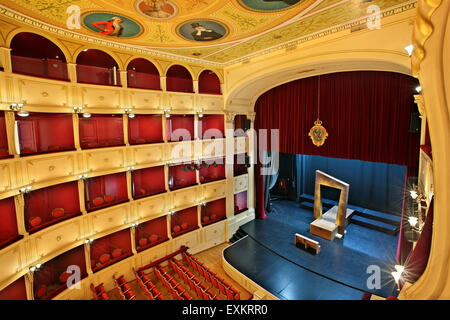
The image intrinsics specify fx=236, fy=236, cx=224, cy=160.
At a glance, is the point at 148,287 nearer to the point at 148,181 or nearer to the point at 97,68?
the point at 148,181

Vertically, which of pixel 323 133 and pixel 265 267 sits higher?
pixel 323 133

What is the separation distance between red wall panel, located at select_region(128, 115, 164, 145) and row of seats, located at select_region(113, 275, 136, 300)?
5.35 m

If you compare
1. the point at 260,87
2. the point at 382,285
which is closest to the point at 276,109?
the point at 260,87

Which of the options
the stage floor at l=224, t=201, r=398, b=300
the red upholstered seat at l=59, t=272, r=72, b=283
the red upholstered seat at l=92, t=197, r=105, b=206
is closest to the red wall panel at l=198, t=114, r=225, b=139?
the red upholstered seat at l=92, t=197, r=105, b=206

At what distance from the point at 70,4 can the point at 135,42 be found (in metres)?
2.80

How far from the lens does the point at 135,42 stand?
8.48 metres

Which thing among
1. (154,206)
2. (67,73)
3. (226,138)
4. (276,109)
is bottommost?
(154,206)

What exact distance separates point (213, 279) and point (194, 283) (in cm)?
71

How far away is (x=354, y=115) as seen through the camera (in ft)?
31.3

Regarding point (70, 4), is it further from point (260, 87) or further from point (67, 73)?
point (260, 87)

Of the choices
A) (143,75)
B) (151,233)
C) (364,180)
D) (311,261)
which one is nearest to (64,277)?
(151,233)

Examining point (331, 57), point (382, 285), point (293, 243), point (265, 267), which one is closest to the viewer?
point (331, 57)

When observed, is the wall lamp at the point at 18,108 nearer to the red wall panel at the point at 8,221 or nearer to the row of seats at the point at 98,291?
the red wall panel at the point at 8,221

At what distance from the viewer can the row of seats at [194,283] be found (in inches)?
318
